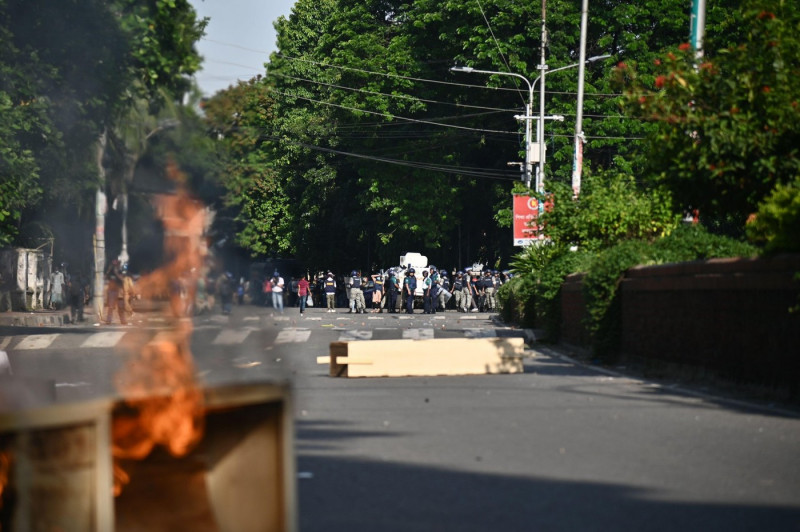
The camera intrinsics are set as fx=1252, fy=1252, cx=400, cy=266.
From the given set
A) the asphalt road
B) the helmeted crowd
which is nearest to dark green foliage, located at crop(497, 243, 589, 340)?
the asphalt road

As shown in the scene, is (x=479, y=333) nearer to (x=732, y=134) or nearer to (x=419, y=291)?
(x=732, y=134)

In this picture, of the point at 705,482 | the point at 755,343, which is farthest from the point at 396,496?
the point at 755,343

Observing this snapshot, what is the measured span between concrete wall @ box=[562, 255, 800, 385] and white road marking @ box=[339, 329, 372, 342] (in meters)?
10.2

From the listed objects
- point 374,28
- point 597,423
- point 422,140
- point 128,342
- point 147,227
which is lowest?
point 597,423

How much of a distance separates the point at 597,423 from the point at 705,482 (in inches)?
137

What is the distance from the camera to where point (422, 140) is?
5397 cm

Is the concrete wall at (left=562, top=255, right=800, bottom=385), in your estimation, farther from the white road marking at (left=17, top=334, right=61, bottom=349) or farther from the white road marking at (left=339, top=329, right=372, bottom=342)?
the white road marking at (left=17, top=334, right=61, bottom=349)

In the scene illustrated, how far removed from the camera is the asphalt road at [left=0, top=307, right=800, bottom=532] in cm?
688

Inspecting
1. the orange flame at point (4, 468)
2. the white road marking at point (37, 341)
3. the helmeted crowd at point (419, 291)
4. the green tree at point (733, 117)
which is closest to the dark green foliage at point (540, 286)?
the green tree at point (733, 117)

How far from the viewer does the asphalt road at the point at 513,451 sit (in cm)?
688

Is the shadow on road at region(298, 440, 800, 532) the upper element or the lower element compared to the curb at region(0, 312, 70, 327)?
upper

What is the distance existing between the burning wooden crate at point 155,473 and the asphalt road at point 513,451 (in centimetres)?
120

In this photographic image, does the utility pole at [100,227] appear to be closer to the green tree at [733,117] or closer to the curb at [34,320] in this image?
the green tree at [733,117]

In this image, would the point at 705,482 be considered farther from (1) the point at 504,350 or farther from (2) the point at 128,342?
(1) the point at 504,350
